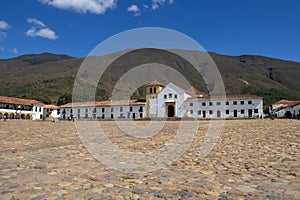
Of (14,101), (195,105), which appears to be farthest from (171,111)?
(14,101)

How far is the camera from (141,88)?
368 ft

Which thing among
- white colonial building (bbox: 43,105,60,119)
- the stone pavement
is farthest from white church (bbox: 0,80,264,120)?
the stone pavement

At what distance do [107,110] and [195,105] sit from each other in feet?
62.4

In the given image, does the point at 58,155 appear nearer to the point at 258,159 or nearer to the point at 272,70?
the point at 258,159

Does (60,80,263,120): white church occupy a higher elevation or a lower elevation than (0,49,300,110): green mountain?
lower

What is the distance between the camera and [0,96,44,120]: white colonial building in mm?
50500

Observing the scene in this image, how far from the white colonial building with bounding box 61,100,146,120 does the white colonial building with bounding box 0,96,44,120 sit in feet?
19.6

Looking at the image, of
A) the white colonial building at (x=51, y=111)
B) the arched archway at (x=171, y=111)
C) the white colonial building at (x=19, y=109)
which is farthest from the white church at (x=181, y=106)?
the white colonial building at (x=19, y=109)

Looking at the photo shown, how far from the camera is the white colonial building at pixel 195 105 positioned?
150 feet

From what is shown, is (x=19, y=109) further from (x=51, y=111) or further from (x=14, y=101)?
(x=51, y=111)

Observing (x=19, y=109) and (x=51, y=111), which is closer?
(x=19, y=109)

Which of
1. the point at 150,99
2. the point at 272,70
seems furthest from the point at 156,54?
the point at 150,99

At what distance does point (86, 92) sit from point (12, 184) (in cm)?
8376

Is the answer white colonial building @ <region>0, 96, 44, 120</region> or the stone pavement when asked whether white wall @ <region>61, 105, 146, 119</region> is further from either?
the stone pavement
